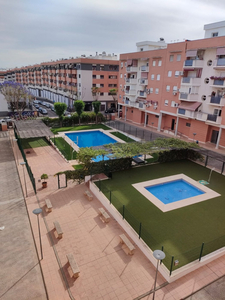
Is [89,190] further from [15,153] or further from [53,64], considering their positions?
[53,64]

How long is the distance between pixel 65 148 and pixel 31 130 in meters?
4.67

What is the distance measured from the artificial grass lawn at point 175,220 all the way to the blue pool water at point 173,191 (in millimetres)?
1223

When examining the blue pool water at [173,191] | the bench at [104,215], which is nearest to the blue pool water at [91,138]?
the blue pool water at [173,191]

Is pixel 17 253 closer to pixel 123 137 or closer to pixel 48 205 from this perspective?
pixel 48 205

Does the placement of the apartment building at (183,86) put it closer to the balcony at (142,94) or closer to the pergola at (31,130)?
the balcony at (142,94)

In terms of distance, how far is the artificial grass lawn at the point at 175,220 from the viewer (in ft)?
35.8

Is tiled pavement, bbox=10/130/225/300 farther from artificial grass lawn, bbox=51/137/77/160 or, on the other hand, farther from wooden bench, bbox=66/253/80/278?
artificial grass lawn, bbox=51/137/77/160

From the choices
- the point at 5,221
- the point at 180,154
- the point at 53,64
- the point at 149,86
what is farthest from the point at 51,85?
the point at 5,221

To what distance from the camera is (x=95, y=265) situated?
10.0m

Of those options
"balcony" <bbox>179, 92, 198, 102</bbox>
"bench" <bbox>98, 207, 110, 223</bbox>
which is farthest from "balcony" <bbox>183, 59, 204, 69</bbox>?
A: "bench" <bbox>98, 207, 110, 223</bbox>

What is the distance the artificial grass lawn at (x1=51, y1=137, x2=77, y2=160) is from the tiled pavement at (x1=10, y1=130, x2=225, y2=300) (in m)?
10.1

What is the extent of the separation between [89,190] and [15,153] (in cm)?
1282

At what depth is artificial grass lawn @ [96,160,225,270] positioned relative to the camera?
430 inches

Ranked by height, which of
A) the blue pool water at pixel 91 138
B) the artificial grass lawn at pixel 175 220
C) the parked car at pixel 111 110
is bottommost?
the blue pool water at pixel 91 138
